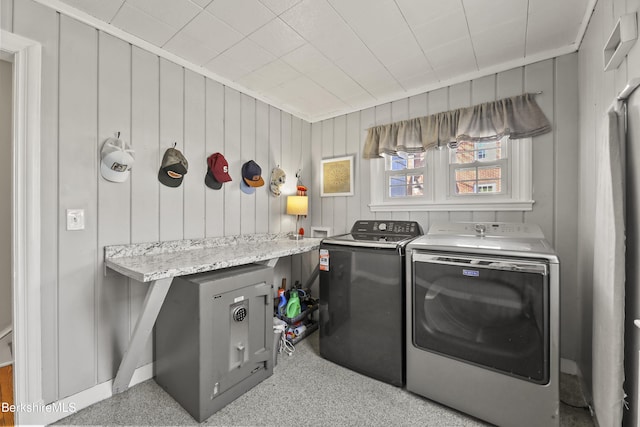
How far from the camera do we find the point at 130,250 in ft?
5.95

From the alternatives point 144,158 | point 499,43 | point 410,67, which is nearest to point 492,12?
point 499,43

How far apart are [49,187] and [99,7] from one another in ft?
3.63

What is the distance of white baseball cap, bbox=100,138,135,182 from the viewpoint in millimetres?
1680

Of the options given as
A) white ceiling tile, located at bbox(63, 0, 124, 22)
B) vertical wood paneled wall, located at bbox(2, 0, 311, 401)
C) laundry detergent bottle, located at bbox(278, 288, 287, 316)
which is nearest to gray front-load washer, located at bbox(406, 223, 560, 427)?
laundry detergent bottle, located at bbox(278, 288, 287, 316)

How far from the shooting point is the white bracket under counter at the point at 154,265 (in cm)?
142

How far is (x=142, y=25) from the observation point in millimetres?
1729

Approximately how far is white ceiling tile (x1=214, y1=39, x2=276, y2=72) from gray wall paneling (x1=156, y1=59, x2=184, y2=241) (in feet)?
1.47

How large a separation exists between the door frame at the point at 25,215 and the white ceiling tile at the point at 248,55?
110 cm

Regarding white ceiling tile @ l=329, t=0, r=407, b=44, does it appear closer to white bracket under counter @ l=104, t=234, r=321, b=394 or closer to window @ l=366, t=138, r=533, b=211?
window @ l=366, t=138, r=533, b=211

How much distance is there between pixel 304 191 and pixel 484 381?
2320mm

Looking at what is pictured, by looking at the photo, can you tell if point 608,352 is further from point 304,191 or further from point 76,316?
point 76,316

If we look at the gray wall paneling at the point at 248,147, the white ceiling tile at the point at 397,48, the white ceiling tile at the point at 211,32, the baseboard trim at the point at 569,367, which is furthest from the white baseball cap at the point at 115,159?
the baseboard trim at the point at 569,367

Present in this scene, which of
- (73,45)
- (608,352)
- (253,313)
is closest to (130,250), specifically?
(253,313)

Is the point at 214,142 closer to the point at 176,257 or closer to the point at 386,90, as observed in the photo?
the point at 176,257
